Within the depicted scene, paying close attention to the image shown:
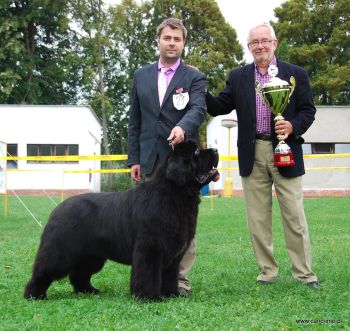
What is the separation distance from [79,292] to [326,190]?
21829mm

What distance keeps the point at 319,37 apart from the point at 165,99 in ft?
98.0

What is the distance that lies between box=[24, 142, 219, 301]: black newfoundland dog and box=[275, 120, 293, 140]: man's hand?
772mm

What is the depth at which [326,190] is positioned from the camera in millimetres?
24922

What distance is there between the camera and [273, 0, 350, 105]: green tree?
1178 inches

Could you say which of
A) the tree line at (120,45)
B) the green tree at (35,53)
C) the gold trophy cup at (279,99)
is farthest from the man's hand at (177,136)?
the green tree at (35,53)

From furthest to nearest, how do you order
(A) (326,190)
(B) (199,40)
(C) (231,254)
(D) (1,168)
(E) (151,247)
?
(B) (199,40), (A) (326,190), (D) (1,168), (C) (231,254), (E) (151,247)

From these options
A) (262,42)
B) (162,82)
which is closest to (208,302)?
(162,82)

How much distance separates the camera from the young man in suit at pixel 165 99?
4477 millimetres

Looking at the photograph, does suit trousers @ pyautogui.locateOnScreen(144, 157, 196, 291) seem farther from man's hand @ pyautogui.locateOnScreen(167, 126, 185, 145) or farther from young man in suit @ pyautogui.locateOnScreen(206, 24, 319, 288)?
young man in suit @ pyautogui.locateOnScreen(206, 24, 319, 288)

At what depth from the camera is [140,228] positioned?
13.4 feet

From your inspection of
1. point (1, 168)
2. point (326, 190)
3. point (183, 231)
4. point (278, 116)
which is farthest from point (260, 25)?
point (326, 190)

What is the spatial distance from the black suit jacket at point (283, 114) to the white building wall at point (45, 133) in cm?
Result: 2236

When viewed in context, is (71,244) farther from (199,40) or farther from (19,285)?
(199,40)

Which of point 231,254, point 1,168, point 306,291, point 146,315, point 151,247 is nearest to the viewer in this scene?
point 146,315
